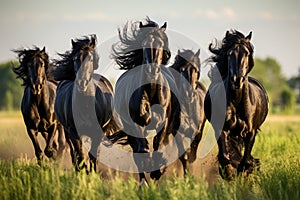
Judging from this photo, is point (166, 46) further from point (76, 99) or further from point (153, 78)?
point (76, 99)

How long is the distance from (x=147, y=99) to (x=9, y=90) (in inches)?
2784

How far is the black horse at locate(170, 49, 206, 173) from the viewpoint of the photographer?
36.6 feet

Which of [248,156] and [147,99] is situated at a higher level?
[147,99]

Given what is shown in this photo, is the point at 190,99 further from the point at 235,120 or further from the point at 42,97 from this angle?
the point at 42,97

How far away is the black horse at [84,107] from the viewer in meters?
10.4

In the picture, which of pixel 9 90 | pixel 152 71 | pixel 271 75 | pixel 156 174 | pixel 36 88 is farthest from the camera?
pixel 271 75

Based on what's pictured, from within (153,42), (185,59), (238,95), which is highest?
(153,42)

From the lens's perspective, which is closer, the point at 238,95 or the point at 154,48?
the point at 154,48

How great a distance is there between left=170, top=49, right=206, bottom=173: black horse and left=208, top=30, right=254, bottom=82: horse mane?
366 millimetres

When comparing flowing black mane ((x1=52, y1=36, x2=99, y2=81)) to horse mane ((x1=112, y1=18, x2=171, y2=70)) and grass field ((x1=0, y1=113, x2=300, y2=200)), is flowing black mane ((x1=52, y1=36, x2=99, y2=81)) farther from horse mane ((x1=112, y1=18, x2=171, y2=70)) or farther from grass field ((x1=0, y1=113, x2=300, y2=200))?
grass field ((x1=0, y1=113, x2=300, y2=200))

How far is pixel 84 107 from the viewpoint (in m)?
10.6

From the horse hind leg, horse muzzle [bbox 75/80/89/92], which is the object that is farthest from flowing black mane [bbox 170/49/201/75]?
the horse hind leg

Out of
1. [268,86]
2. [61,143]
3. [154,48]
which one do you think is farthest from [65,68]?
[268,86]

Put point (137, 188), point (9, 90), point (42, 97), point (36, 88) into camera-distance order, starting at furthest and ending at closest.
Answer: point (9, 90) < point (42, 97) < point (36, 88) < point (137, 188)
